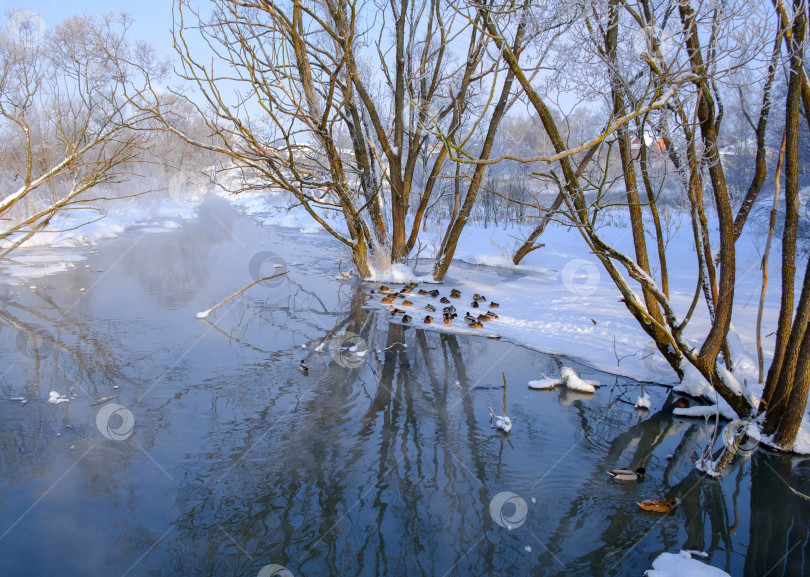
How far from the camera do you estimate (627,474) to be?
467 cm

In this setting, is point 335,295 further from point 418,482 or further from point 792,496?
point 792,496

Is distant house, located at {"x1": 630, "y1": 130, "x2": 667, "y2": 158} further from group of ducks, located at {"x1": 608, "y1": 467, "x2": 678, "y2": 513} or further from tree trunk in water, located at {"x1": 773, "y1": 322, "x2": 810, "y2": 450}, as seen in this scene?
group of ducks, located at {"x1": 608, "y1": 467, "x2": 678, "y2": 513}

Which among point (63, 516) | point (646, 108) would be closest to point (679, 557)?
point (646, 108)

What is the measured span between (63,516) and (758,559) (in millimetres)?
4752
